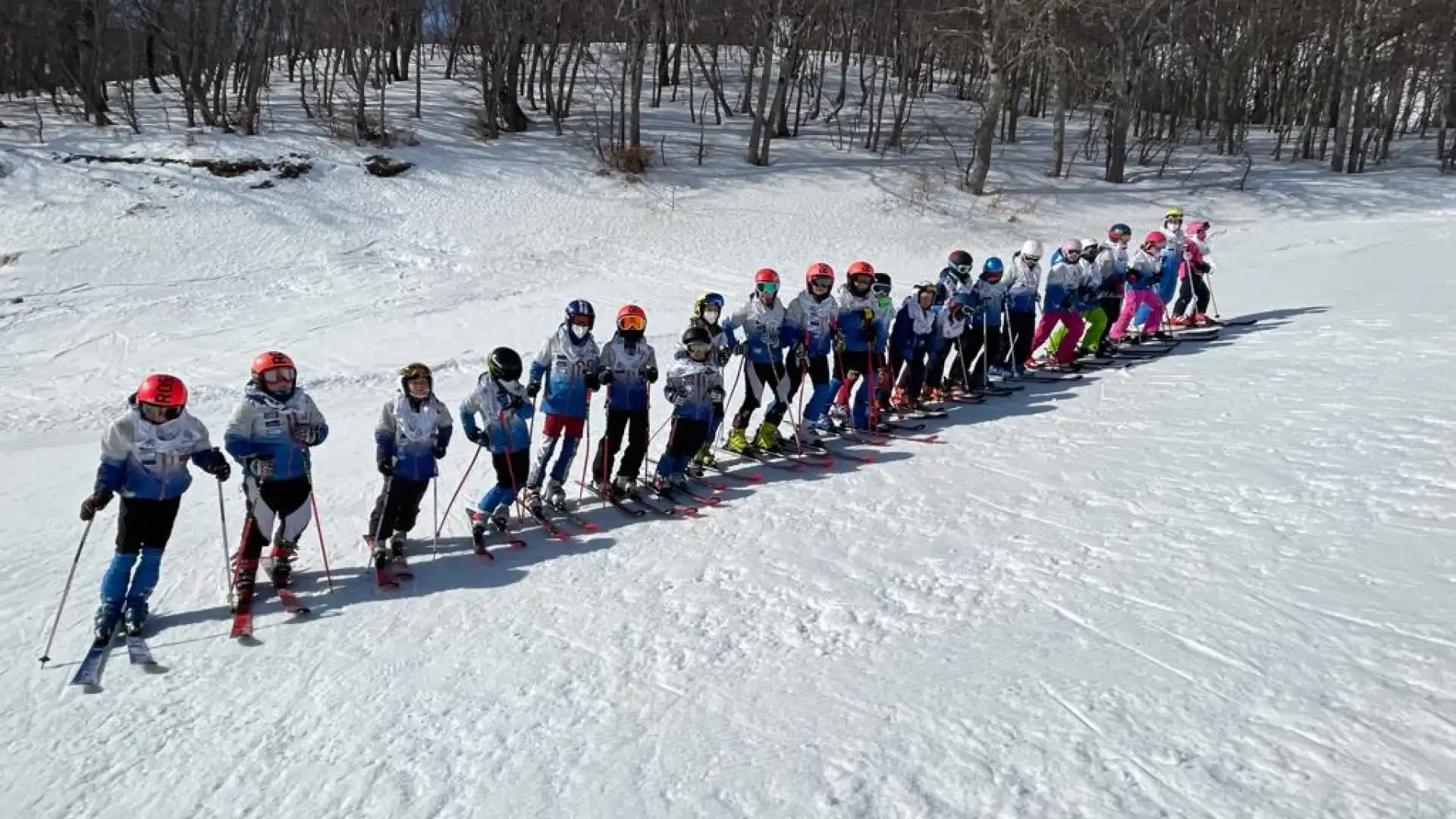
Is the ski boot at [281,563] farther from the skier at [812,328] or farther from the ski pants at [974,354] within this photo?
the ski pants at [974,354]

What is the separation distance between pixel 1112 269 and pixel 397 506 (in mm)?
9330

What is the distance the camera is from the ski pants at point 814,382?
963 centimetres

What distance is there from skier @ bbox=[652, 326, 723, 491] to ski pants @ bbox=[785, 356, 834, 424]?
51.8 inches

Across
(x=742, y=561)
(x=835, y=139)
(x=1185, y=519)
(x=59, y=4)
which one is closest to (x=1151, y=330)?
(x=1185, y=519)

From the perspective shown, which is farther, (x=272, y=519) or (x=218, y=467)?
(x=272, y=519)

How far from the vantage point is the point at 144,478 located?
6.21 meters

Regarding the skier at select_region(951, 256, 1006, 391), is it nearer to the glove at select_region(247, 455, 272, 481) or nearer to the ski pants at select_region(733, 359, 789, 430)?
the ski pants at select_region(733, 359, 789, 430)

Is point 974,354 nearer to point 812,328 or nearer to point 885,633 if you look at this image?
point 812,328

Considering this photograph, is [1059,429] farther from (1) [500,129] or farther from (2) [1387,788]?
(1) [500,129]

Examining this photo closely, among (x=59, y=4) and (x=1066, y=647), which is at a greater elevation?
(x=59, y=4)

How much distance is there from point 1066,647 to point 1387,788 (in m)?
1.58

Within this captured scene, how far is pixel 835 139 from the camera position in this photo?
3206cm

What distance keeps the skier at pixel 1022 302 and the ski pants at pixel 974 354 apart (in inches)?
7.8

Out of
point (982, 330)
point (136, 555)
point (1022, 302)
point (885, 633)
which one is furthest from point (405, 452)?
point (1022, 302)
